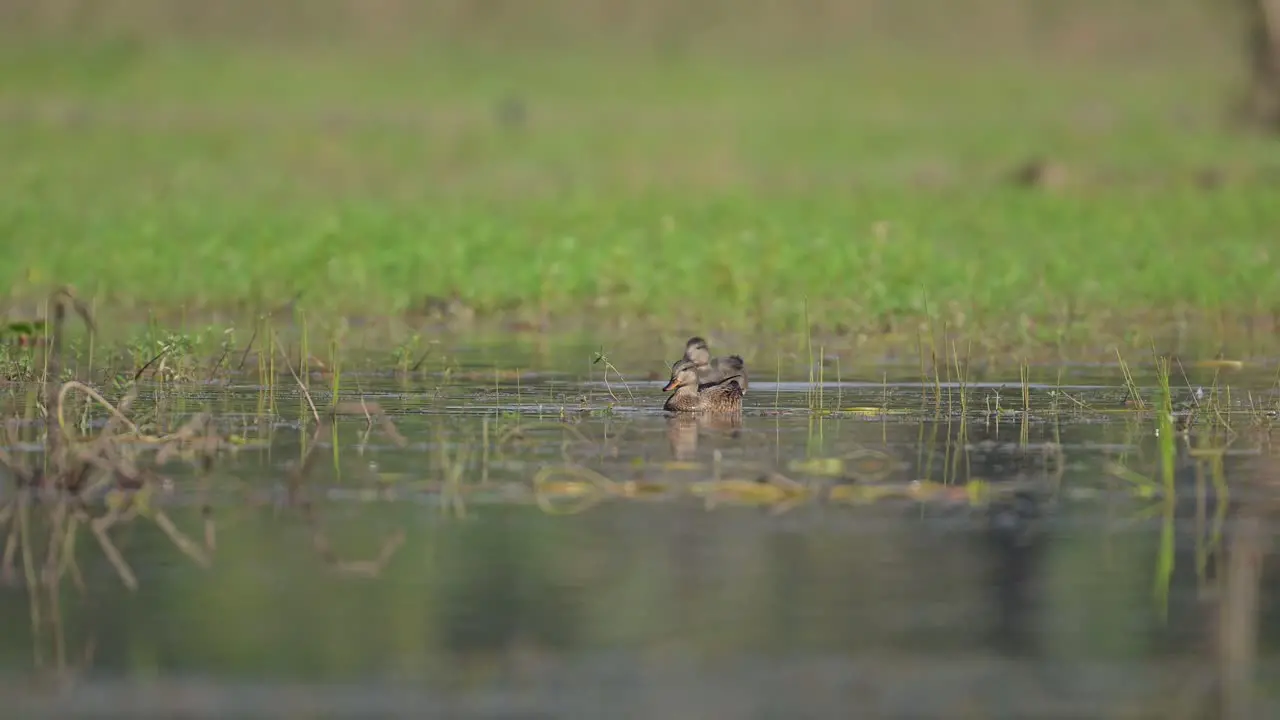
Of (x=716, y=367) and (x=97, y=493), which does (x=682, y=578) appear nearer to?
(x=97, y=493)

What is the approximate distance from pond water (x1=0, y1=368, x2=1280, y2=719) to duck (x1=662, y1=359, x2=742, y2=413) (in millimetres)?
379

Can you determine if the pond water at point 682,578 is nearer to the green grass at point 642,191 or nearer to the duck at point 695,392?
the duck at point 695,392

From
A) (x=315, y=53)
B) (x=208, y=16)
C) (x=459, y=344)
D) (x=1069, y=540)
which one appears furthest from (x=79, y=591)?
(x=208, y=16)

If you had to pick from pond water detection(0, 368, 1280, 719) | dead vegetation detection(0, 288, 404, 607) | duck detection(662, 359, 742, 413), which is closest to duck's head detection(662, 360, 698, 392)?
duck detection(662, 359, 742, 413)

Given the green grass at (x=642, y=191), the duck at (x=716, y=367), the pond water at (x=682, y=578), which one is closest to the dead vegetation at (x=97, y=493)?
the pond water at (x=682, y=578)

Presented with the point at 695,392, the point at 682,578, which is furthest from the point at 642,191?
the point at 682,578

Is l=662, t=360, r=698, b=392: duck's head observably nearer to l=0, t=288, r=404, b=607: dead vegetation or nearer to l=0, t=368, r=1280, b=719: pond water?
l=0, t=368, r=1280, b=719: pond water

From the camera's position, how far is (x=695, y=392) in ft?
41.4

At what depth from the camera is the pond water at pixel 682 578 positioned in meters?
6.51

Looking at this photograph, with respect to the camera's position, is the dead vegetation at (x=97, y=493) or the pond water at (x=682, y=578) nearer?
the pond water at (x=682, y=578)

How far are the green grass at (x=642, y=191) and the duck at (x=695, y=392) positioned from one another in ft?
16.3

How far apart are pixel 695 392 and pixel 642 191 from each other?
2039 cm

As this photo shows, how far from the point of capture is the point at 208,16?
286 ft

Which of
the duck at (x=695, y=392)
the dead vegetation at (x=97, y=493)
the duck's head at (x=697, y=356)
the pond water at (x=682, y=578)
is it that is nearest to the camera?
the pond water at (x=682, y=578)
